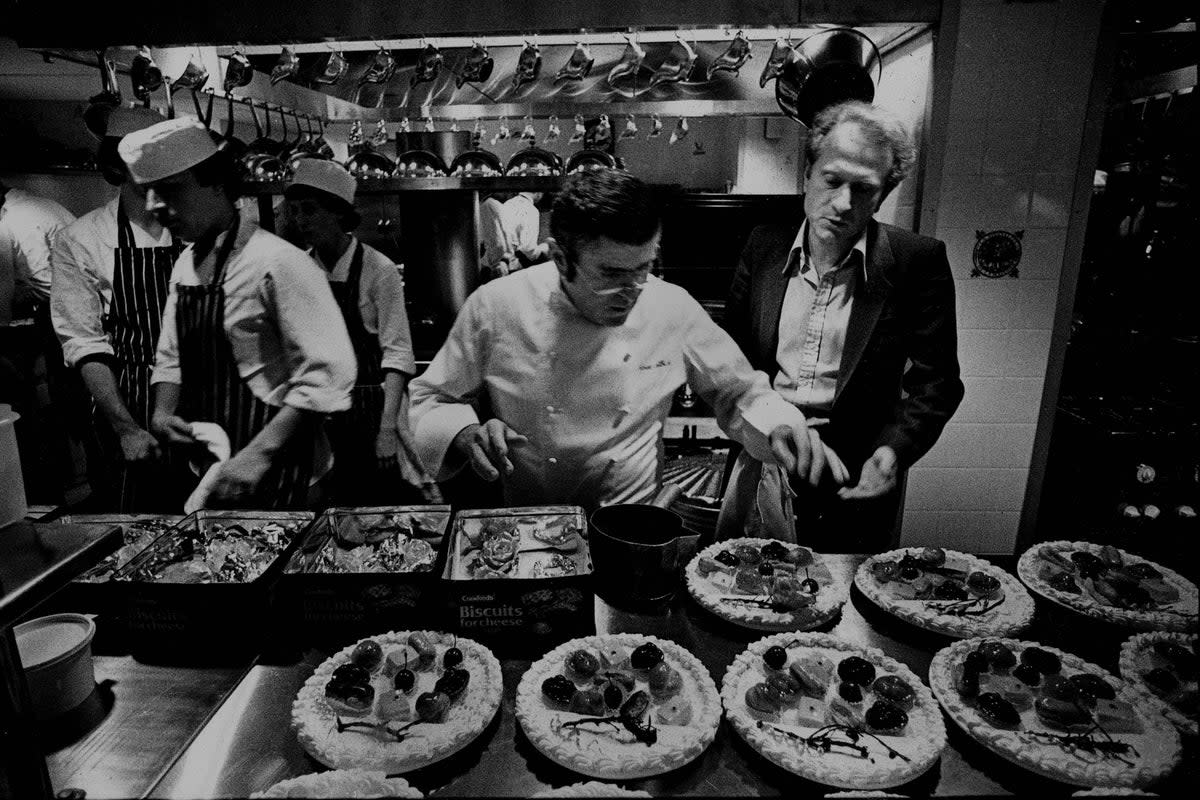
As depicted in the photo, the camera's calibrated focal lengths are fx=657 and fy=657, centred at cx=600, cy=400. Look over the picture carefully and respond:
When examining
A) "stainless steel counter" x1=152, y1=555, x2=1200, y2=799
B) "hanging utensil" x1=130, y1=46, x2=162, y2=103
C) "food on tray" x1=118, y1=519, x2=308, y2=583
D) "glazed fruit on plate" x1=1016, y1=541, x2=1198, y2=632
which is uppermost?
"hanging utensil" x1=130, y1=46, x2=162, y2=103

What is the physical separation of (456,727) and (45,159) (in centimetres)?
671

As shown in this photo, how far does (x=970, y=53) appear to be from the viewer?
2.73 metres

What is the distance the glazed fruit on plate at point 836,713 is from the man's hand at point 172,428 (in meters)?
2.07

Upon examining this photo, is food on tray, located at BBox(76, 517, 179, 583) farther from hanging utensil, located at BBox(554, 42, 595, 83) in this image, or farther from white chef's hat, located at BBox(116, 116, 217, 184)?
hanging utensil, located at BBox(554, 42, 595, 83)

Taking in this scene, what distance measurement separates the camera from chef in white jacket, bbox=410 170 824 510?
1977 mm

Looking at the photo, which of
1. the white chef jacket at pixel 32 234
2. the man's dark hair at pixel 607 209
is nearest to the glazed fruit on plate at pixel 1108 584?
the man's dark hair at pixel 607 209

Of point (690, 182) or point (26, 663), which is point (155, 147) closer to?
point (26, 663)

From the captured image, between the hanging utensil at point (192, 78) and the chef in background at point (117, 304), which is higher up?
the hanging utensil at point (192, 78)

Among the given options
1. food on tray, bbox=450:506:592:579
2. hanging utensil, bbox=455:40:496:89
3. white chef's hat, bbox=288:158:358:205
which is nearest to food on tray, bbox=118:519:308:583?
food on tray, bbox=450:506:592:579

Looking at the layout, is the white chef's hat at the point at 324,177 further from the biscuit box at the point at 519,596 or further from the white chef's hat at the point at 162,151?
the biscuit box at the point at 519,596

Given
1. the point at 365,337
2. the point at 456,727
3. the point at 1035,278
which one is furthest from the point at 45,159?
the point at 1035,278

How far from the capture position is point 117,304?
8.32ft

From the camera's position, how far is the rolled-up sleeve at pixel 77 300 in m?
2.50

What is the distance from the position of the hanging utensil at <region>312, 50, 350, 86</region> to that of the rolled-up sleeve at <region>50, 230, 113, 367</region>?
124cm
